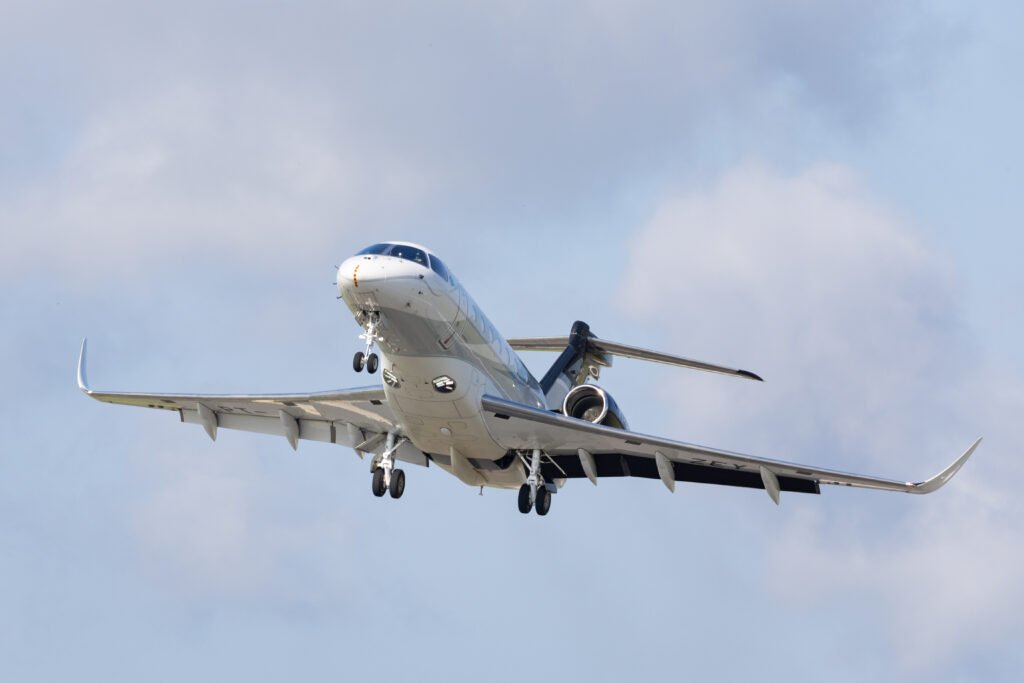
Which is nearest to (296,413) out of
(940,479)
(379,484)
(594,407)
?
(379,484)

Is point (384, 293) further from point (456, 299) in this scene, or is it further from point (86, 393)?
point (86, 393)

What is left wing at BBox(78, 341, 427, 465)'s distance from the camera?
36.8 m

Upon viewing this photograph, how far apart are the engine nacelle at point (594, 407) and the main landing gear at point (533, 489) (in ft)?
7.24

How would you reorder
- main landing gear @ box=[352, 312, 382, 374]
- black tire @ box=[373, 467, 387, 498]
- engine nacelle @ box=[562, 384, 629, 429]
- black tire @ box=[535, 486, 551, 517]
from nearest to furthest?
1. main landing gear @ box=[352, 312, 382, 374]
2. black tire @ box=[373, 467, 387, 498]
3. black tire @ box=[535, 486, 551, 517]
4. engine nacelle @ box=[562, 384, 629, 429]

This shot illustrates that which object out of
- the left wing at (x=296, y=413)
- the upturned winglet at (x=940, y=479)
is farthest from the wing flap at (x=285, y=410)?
the upturned winglet at (x=940, y=479)

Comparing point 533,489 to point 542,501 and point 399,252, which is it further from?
point 399,252

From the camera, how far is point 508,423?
35156 mm

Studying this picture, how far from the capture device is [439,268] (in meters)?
32.5

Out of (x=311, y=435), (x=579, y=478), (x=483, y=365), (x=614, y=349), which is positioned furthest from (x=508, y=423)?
(x=614, y=349)

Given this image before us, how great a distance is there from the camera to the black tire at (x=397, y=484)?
36062 millimetres

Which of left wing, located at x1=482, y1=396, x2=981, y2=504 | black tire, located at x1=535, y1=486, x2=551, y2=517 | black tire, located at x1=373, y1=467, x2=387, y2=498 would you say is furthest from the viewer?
black tire, located at x1=535, y1=486, x2=551, y2=517

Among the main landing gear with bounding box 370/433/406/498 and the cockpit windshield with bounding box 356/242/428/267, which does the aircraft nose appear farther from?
the main landing gear with bounding box 370/433/406/498

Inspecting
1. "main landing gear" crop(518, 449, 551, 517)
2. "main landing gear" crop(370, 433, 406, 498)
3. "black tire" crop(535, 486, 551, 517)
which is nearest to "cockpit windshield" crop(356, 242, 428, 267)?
"main landing gear" crop(370, 433, 406, 498)

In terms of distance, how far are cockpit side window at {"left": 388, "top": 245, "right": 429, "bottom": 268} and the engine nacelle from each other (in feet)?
26.8
